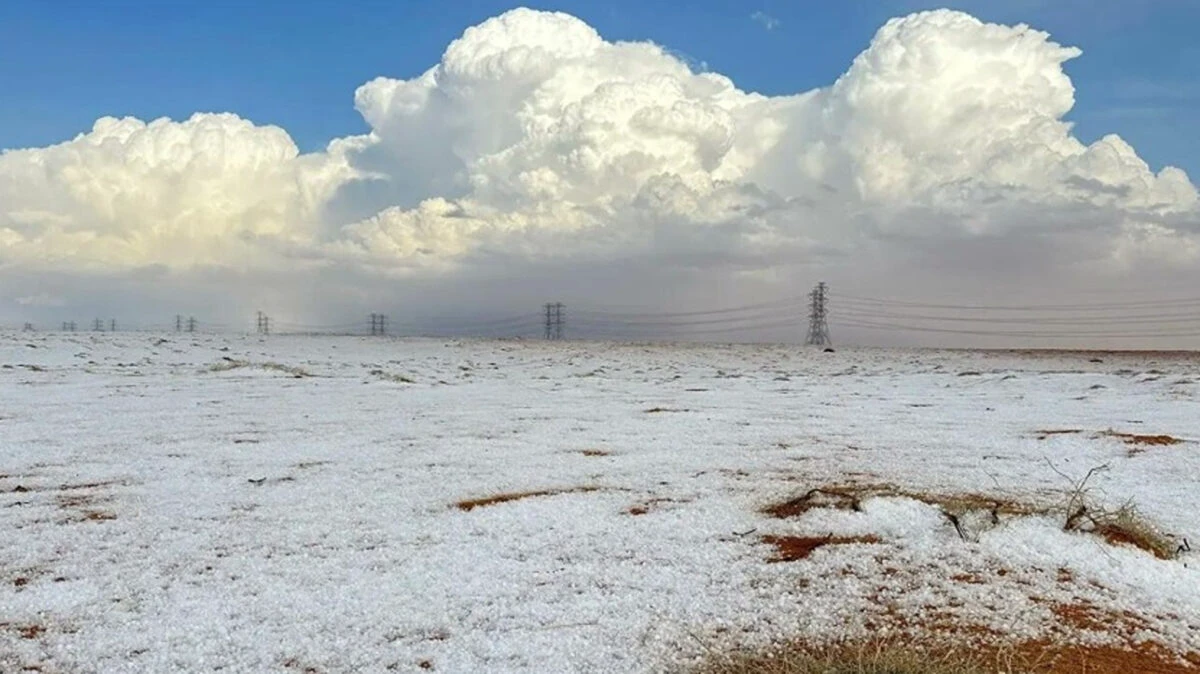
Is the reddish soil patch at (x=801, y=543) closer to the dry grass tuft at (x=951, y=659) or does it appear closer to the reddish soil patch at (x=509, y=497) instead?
the dry grass tuft at (x=951, y=659)

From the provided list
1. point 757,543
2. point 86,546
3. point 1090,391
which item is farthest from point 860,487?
point 1090,391

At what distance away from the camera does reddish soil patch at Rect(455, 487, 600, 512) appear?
17.6 ft

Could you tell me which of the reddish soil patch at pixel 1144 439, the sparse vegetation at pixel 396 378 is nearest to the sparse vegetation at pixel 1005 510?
the reddish soil patch at pixel 1144 439

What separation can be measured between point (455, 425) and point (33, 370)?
466 inches

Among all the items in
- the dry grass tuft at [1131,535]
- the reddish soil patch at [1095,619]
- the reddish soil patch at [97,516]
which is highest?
the dry grass tuft at [1131,535]

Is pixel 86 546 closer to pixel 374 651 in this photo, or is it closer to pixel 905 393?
pixel 374 651

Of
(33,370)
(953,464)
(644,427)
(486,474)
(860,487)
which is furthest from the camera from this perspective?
(33,370)

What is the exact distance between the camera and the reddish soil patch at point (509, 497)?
538cm

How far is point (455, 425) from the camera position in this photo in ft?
30.9

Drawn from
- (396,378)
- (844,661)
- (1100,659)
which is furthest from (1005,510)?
(396,378)

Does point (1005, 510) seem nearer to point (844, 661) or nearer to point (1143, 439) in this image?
point (844, 661)

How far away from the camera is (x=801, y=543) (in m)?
4.44

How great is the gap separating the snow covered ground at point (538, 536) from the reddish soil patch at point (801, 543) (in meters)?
0.07

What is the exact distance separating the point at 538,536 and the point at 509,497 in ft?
3.21
